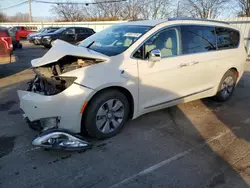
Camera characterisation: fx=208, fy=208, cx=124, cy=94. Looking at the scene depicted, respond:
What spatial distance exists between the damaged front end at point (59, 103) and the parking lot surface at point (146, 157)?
28cm

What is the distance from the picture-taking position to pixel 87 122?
2949 mm

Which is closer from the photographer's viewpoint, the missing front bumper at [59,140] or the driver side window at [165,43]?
the missing front bumper at [59,140]

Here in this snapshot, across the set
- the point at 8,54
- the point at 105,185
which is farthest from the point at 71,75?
the point at 8,54

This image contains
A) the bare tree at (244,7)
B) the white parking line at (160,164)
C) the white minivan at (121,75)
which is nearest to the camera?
the white parking line at (160,164)

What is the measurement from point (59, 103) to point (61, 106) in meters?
0.05

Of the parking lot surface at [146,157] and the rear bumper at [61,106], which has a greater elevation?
the rear bumper at [61,106]

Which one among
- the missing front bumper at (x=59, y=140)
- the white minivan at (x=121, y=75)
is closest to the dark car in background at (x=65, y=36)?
the white minivan at (x=121, y=75)

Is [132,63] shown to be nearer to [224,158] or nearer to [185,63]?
[185,63]

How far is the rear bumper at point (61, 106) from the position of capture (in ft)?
8.71

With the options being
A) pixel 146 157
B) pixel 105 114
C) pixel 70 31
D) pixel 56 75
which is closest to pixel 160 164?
pixel 146 157

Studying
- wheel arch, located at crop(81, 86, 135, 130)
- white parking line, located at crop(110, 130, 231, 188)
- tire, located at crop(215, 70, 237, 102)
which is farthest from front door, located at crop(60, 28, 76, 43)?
white parking line, located at crop(110, 130, 231, 188)

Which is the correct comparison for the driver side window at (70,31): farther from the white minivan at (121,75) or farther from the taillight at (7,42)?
the white minivan at (121,75)

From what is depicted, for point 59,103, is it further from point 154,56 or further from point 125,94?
point 154,56

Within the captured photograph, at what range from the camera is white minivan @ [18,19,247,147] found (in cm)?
275
